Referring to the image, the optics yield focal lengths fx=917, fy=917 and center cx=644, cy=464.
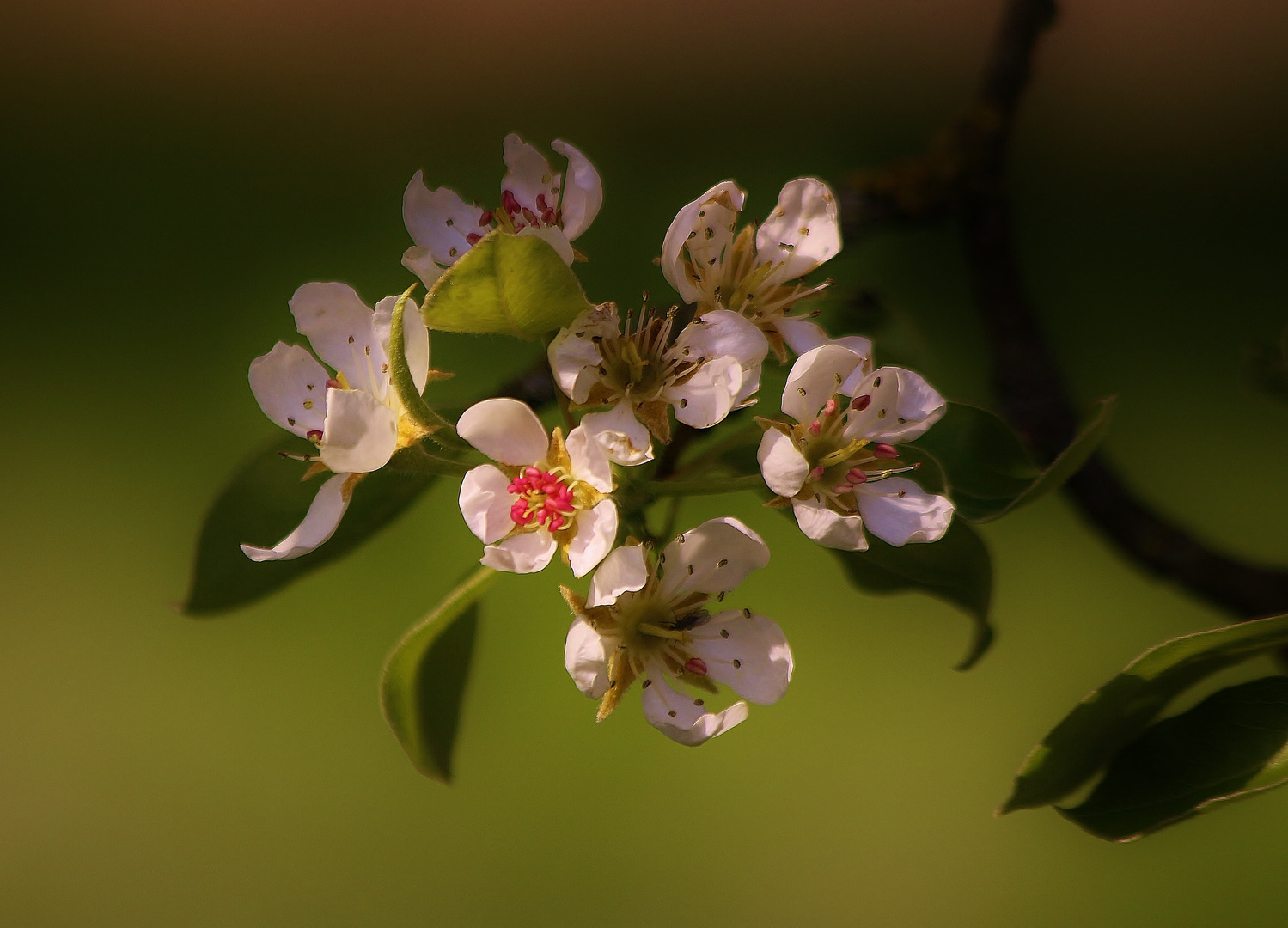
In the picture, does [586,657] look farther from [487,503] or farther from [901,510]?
[901,510]

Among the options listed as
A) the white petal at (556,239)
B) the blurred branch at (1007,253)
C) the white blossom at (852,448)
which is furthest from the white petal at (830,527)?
the blurred branch at (1007,253)

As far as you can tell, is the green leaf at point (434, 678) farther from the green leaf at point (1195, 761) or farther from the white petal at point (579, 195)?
the green leaf at point (1195, 761)

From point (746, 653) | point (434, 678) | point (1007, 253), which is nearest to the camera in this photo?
point (746, 653)

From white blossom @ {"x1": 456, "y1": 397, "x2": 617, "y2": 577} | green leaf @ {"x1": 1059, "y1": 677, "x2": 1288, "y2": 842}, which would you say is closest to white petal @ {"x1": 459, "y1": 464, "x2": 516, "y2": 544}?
white blossom @ {"x1": 456, "y1": 397, "x2": 617, "y2": 577}

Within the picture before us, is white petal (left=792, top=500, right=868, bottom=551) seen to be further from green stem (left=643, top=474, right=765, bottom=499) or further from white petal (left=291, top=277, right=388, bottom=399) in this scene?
white petal (left=291, top=277, right=388, bottom=399)

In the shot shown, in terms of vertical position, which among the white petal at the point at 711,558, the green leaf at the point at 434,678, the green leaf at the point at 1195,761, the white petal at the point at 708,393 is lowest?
the green leaf at the point at 434,678

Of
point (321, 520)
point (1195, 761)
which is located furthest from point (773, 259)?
point (1195, 761)
